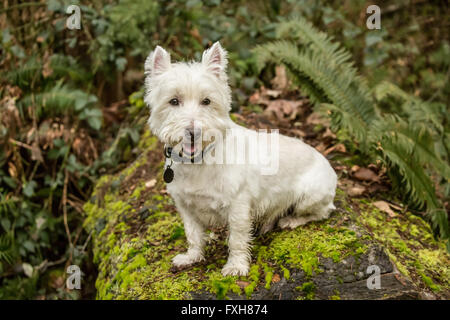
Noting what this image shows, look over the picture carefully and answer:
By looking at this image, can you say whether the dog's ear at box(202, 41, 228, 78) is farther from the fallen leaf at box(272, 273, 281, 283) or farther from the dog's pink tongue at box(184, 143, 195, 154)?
the fallen leaf at box(272, 273, 281, 283)

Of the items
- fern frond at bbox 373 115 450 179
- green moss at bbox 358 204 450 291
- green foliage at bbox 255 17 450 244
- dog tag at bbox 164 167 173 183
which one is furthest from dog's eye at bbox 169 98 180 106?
fern frond at bbox 373 115 450 179

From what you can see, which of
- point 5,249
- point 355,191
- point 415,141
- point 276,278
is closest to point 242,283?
point 276,278

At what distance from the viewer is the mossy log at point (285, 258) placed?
2715 mm

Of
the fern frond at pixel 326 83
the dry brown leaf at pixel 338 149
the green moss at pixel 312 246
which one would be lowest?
the green moss at pixel 312 246

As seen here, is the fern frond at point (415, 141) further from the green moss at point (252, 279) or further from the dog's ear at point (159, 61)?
the dog's ear at point (159, 61)

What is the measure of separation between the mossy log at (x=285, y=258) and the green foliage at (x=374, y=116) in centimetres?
38

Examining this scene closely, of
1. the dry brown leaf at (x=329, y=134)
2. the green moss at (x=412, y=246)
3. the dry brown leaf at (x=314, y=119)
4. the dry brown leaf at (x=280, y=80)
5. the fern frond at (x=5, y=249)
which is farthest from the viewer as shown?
the dry brown leaf at (x=280, y=80)

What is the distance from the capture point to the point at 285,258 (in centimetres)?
299

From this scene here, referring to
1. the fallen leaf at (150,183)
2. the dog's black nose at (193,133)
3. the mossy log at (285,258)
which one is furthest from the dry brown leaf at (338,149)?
the dog's black nose at (193,133)

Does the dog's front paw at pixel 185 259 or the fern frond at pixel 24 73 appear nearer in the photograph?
the dog's front paw at pixel 185 259

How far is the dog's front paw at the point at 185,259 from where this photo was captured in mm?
3133

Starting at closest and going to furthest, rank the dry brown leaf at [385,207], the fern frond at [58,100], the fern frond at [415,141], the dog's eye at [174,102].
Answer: the dog's eye at [174,102] → the dry brown leaf at [385,207] → the fern frond at [415,141] → the fern frond at [58,100]

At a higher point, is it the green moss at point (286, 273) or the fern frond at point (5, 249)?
the green moss at point (286, 273)
